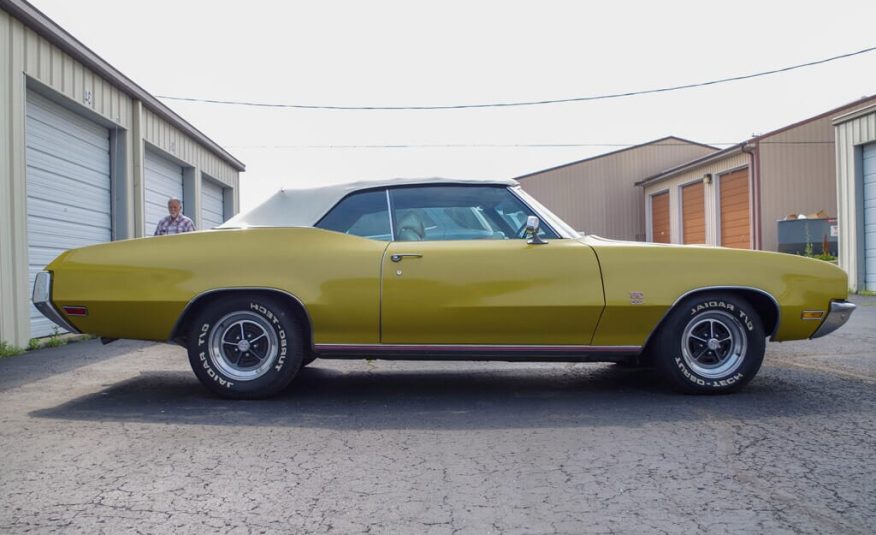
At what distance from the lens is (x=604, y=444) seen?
3.38 m

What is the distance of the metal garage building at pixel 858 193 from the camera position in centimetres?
1401

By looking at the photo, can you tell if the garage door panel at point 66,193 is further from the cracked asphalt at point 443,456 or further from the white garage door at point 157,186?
the cracked asphalt at point 443,456

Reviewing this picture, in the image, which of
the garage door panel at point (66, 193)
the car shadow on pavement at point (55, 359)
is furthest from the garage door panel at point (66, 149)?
the car shadow on pavement at point (55, 359)

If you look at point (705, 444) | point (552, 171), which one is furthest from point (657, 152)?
point (705, 444)

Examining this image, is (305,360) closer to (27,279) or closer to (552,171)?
(27,279)

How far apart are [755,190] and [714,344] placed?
57.6ft

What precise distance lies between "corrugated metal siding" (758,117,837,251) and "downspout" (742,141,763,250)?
0.09 m

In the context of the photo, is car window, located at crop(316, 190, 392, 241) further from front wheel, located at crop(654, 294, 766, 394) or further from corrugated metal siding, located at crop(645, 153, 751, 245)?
corrugated metal siding, located at crop(645, 153, 751, 245)

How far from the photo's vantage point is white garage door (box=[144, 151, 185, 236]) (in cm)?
1259

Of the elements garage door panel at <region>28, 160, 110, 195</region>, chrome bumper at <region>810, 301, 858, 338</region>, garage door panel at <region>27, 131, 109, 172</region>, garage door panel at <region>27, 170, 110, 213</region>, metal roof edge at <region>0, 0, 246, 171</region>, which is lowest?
chrome bumper at <region>810, 301, 858, 338</region>

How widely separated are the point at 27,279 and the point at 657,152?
2448cm

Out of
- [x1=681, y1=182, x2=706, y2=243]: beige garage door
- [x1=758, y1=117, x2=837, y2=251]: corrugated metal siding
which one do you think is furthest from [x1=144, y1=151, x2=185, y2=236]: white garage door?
[x1=681, y1=182, x2=706, y2=243]: beige garage door

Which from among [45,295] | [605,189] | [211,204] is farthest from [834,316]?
[605,189]

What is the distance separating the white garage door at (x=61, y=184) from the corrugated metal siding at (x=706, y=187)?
56.0 feet
